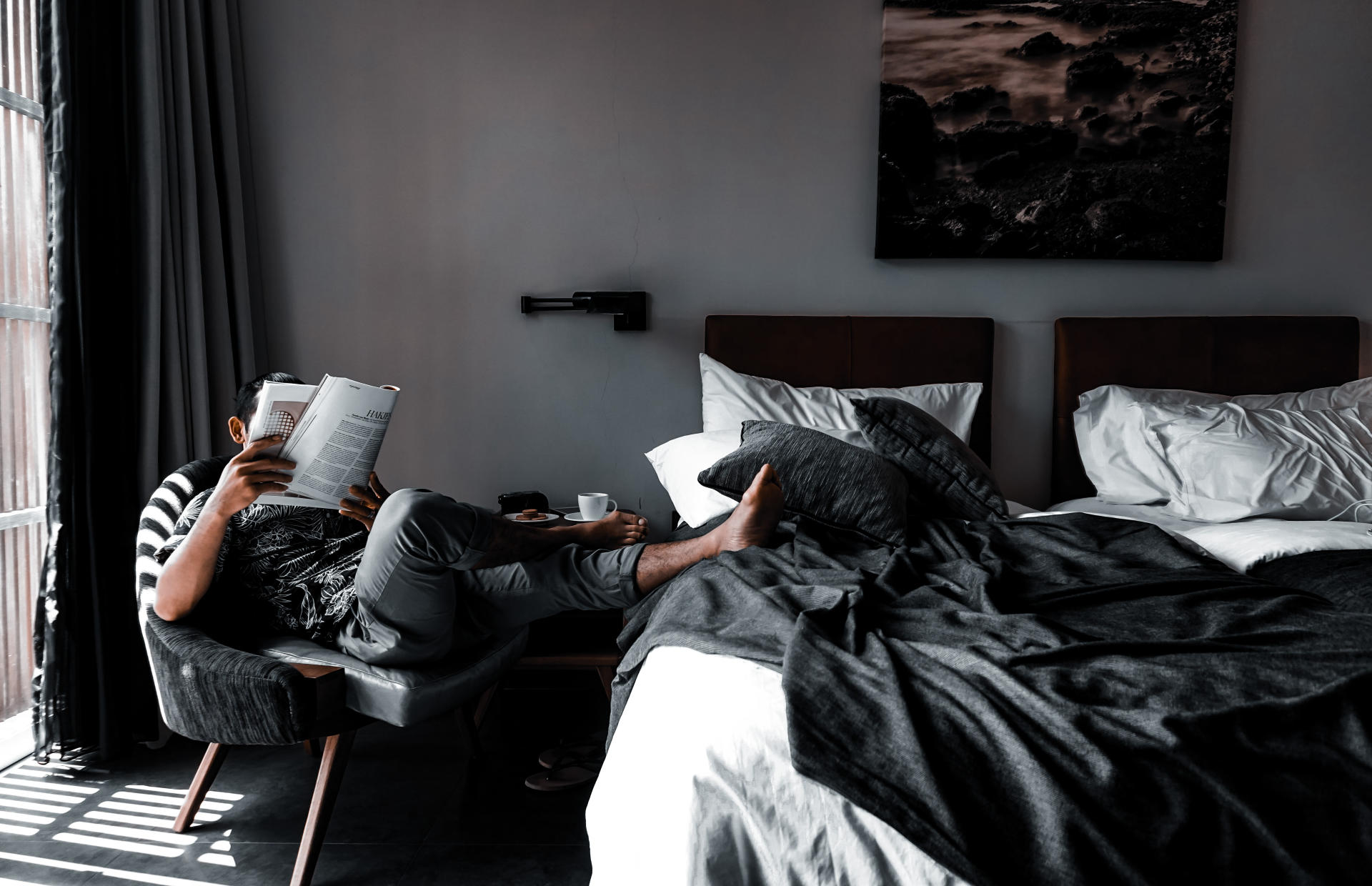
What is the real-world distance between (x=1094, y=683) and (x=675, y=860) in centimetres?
61

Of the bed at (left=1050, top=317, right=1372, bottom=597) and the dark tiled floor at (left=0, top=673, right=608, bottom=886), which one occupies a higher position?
the bed at (left=1050, top=317, right=1372, bottom=597)

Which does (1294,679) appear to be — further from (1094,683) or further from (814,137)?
(814,137)

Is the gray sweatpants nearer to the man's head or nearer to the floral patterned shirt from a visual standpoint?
the floral patterned shirt

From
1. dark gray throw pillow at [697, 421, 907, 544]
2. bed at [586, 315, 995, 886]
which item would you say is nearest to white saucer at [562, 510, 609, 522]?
dark gray throw pillow at [697, 421, 907, 544]

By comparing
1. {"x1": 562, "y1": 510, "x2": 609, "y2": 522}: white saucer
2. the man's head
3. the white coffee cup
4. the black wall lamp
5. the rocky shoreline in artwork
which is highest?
the rocky shoreline in artwork

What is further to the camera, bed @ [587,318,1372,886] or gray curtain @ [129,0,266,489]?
gray curtain @ [129,0,266,489]

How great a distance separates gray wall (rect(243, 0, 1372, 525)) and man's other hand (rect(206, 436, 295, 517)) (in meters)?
1.41

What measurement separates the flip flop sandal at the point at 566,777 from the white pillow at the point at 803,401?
1.12m

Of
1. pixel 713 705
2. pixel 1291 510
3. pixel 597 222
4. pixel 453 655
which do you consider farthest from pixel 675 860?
pixel 597 222

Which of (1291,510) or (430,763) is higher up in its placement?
(1291,510)

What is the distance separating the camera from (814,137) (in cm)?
300

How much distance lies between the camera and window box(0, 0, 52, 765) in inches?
88.1

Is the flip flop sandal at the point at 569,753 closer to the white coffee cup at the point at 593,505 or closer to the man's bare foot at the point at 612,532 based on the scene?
the man's bare foot at the point at 612,532

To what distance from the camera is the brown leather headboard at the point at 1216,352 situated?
9.64ft
